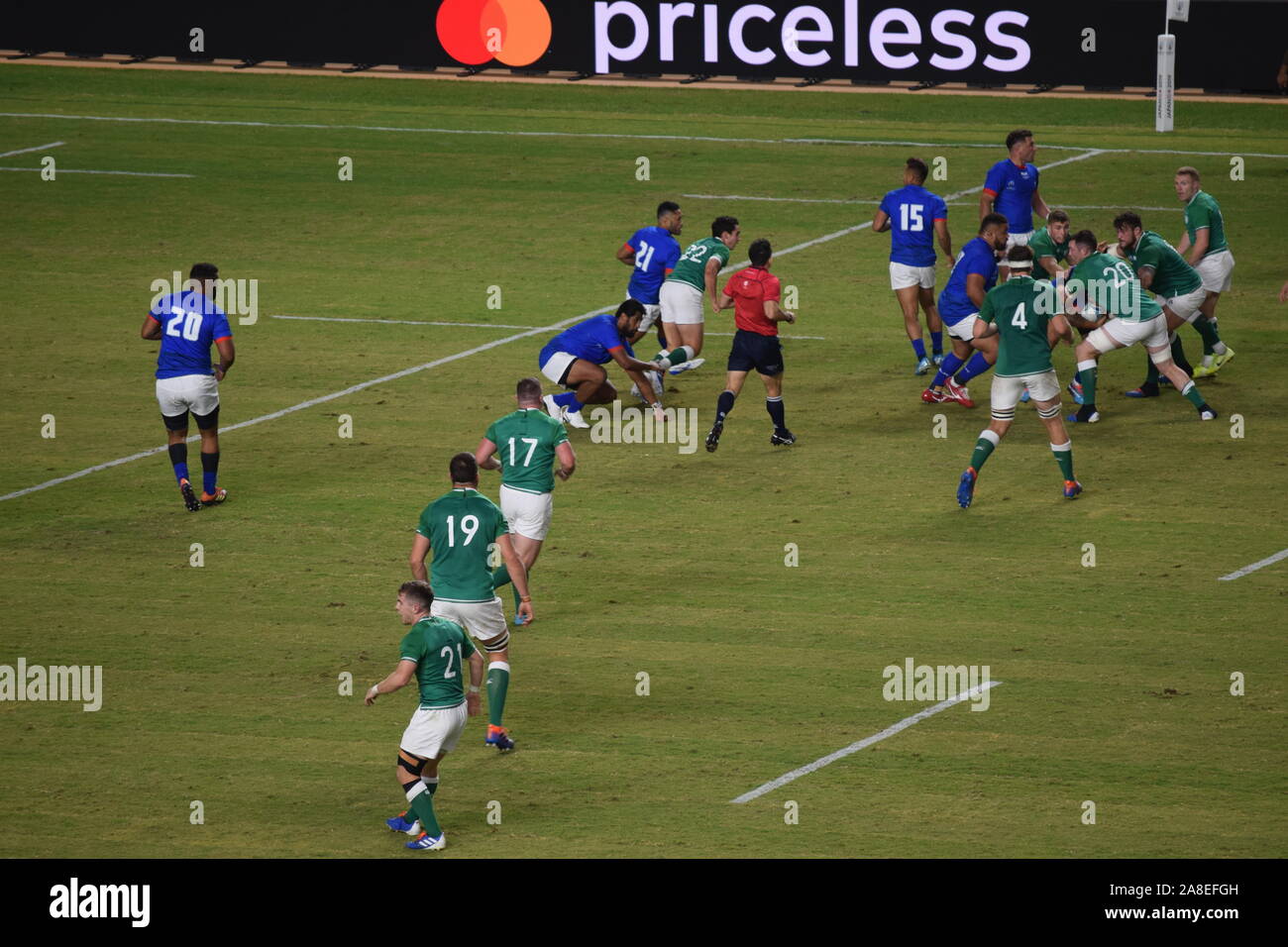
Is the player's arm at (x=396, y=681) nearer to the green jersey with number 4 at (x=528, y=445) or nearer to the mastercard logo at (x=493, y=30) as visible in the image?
Answer: the green jersey with number 4 at (x=528, y=445)

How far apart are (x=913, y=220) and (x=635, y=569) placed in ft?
24.3

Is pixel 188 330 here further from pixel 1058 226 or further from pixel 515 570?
pixel 1058 226

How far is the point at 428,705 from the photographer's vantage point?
1327cm

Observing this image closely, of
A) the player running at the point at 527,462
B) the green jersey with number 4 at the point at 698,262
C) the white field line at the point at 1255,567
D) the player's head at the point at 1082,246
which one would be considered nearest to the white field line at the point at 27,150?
the green jersey with number 4 at the point at 698,262

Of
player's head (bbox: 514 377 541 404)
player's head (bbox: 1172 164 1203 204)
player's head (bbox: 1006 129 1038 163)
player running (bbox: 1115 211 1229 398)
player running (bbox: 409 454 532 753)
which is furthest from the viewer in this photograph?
player's head (bbox: 1006 129 1038 163)

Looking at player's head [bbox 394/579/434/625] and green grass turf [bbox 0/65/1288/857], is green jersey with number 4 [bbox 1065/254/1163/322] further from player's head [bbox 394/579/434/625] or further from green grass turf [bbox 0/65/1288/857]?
player's head [bbox 394/579/434/625]

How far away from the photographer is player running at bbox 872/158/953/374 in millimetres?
24250

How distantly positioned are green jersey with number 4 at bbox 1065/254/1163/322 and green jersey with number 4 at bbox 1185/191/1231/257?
6.90 feet

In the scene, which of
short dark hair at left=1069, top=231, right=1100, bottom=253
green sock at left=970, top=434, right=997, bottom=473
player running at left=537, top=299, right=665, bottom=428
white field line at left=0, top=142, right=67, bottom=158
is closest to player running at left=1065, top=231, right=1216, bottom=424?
short dark hair at left=1069, top=231, right=1100, bottom=253

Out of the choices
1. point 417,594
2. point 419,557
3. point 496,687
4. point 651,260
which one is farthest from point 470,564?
point 651,260

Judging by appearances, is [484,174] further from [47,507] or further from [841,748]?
[841,748]

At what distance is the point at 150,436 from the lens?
2380 centimetres

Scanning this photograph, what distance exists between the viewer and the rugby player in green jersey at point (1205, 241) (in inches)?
932
